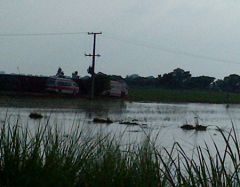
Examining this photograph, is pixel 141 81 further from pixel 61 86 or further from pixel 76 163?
pixel 76 163

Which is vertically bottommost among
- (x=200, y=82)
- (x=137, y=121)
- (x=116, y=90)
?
(x=137, y=121)

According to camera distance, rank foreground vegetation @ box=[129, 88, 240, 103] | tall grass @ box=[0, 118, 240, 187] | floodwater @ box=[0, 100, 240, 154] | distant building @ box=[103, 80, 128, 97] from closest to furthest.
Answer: tall grass @ box=[0, 118, 240, 187]
floodwater @ box=[0, 100, 240, 154]
distant building @ box=[103, 80, 128, 97]
foreground vegetation @ box=[129, 88, 240, 103]

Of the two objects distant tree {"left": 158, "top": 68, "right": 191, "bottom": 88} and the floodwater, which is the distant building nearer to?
the floodwater

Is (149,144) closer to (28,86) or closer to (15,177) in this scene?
(15,177)

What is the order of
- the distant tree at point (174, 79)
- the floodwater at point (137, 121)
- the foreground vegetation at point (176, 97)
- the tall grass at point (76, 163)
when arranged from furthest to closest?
the distant tree at point (174, 79) < the foreground vegetation at point (176, 97) < the floodwater at point (137, 121) < the tall grass at point (76, 163)

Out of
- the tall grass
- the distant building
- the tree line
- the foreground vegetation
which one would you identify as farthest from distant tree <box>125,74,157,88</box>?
the tall grass

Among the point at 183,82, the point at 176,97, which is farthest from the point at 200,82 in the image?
the point at 176,97

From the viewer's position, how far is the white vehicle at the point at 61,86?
61.9 m

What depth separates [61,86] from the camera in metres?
62.3

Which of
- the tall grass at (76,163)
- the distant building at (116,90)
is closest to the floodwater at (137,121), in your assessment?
the tall grass at (76,163)

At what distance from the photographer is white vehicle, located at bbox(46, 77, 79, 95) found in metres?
61.9

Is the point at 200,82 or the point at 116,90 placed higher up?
the point at 200,82

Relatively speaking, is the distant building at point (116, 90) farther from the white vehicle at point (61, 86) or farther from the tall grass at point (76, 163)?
the tall grass at point (76, 163)

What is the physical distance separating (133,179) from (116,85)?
62.6 metres
